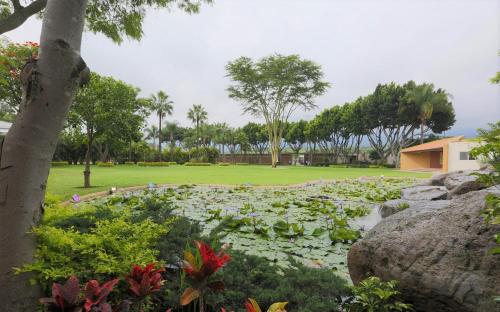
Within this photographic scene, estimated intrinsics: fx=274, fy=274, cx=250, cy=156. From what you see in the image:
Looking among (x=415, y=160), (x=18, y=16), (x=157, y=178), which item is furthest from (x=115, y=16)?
(x=415, y=160)

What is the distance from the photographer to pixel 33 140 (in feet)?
5.24

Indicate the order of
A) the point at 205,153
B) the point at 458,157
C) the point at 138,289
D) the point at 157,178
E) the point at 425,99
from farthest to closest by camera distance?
the point at 205,153, the point at 425,99, the point at 458,157, the point at 157,178, the point at 138,289

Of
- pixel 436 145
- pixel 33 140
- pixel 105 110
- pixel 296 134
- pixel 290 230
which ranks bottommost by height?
pixel 290 230

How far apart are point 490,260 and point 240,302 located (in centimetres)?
165

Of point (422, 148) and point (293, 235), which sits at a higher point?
point (422, 148)

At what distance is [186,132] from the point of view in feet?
197

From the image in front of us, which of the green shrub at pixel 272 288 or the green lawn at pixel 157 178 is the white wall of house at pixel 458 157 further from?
the green shrub at pixel 272 288

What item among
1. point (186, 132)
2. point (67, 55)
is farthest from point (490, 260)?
point (186, 132)

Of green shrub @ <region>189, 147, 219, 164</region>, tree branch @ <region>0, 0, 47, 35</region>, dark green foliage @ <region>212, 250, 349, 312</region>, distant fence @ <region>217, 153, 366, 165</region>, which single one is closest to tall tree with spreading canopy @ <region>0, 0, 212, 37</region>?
tree branch @ <region>0, 0, 47, 35</region>

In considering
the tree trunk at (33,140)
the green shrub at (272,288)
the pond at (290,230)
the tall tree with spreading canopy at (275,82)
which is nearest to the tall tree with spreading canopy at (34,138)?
the tree trunk at (33,140)

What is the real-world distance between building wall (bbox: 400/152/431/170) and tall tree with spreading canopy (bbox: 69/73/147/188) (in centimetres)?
3151

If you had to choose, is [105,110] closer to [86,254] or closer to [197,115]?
[86,254]

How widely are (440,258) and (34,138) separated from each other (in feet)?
9.08

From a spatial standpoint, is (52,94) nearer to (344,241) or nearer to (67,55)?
(67,55)
